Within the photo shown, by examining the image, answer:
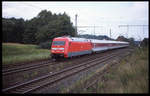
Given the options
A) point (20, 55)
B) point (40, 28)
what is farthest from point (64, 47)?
point (40, 28)

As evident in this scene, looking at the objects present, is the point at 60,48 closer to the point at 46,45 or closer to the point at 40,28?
the point at 46,45

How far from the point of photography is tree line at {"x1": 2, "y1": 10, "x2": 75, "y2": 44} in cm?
3778

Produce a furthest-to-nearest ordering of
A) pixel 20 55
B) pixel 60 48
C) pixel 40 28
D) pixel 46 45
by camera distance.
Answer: pixel 40 28 → pixel 46 45 → pixel 20 55 → pixel 60 48

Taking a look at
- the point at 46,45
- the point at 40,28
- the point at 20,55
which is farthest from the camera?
the point at 40,28

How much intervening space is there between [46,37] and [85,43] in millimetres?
20706

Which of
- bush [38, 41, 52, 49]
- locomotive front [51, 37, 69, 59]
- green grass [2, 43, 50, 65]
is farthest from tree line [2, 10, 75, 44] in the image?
locomotive front [51, 37, 69, 59]

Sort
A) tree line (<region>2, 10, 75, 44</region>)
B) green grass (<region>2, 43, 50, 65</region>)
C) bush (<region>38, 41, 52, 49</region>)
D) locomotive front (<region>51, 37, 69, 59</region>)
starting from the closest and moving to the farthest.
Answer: locomotive front (<region>51, 37, 69, 59</region>) → green grass (<region>2, 43, 50, 65</region>) → tree line (<region>2, 10, 75, 44</region>) → bush (<region>38, 41, 52, 49</region>)

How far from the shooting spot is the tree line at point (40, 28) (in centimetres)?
3778

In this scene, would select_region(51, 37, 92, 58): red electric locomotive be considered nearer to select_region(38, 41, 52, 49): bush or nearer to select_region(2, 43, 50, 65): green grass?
select_region(2, 43, 50, 65): green grass

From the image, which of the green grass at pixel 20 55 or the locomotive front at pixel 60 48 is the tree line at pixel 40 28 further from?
the locomotive front at pixel 60 48

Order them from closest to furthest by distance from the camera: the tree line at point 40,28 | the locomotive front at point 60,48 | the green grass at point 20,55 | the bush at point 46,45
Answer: the locomotive front at point 60,48 → the green grass at point 20,55 → the tree line at point 40,28 → the bush at point 46,45

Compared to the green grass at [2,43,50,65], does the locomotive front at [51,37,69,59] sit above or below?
above

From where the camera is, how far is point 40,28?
43750 millimetres

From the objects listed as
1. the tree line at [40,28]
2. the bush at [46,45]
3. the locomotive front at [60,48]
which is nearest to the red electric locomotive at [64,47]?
the locomotive front at [60,48]
